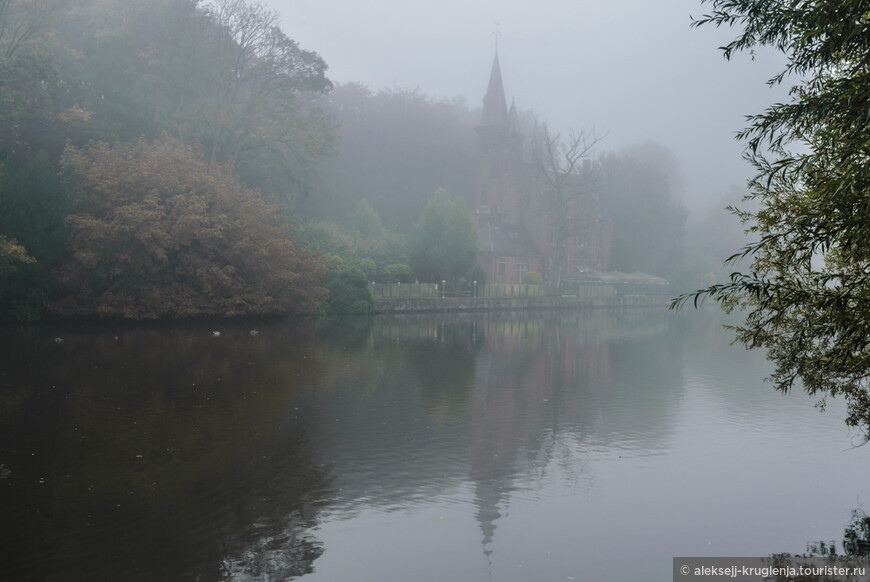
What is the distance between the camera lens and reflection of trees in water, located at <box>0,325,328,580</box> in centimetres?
768

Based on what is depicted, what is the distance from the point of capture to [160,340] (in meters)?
29.5

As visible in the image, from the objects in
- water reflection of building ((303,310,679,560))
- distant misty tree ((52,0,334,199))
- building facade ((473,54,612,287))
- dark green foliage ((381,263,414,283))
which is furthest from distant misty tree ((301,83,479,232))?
water reflection of building ((303,310,679,560))

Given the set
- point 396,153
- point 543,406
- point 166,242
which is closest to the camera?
point 543,406

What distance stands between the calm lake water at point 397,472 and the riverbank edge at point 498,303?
30.7 m

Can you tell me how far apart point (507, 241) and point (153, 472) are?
72.8m

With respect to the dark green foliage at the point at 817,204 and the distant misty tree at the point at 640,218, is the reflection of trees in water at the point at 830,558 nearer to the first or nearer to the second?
the dark green foliage at the point at 817,204

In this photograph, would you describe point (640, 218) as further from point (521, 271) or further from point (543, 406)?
point (543, 406)

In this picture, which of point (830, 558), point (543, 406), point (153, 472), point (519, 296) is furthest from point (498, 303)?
point (830, 558)

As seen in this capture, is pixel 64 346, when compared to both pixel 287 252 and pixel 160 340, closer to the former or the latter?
pixel 160 340

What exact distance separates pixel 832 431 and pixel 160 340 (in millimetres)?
23378

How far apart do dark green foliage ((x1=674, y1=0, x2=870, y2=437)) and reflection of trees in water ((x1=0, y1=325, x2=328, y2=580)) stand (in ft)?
17.8

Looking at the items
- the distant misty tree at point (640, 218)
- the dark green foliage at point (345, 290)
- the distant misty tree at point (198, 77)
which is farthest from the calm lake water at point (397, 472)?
the distant misty tree at point (640, 218)

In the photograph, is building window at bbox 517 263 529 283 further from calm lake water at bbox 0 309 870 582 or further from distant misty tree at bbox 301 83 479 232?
calm lake water at bbox 0 309 870 582

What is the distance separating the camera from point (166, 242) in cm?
3803
